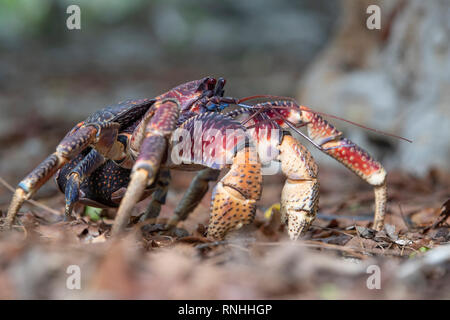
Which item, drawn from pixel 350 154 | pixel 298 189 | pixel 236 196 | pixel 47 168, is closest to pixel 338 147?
pixel 350 154

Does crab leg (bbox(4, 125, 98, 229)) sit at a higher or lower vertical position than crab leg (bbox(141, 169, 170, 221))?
higher

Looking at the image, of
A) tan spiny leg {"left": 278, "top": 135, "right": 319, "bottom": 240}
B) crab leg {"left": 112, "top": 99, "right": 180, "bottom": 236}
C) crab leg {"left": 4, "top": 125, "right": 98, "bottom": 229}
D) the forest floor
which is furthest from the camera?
tan spiny leg {"left": 278, "top": 135, "right": 319, "bottom": 240}

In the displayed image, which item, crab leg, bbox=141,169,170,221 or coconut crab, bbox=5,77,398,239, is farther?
crab leg, bbox=141,169,170,221

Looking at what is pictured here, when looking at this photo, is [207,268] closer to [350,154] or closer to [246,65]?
[350,154]

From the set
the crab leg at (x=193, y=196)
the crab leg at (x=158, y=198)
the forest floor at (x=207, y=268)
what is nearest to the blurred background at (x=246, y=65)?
the forest floor at (x=207, y=268)

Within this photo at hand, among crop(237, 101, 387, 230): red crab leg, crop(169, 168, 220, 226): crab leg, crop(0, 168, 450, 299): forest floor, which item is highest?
crop(237, 101, 387, 230): red crab leg

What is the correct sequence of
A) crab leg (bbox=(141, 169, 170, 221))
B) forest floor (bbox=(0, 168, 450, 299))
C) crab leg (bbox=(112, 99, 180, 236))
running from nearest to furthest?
forest floor (bbox=(0, 168, 450, 299)) → crab leg (bbox=(112, 99, 180, 236)) → crab leg (bbox=(141, 169, 170, 221))

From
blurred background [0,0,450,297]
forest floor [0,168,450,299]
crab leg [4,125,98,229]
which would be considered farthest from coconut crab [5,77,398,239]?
blurred background [0,0,450,297]

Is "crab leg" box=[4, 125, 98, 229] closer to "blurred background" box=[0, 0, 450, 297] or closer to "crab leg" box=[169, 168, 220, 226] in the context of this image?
"blurred background" box=[0, 0, 450, 297]
